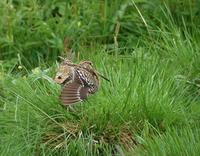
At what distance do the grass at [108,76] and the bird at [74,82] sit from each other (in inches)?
9.6

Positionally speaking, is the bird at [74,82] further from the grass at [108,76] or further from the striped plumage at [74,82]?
the grass at [108,76]

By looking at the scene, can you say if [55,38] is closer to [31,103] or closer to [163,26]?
[163,26]

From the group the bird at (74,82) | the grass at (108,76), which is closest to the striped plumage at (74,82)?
the bird at (74,82)

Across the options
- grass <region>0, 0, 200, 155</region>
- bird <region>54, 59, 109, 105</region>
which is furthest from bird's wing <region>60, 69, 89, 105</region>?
grass <region>0, 0, 200, 155</region>

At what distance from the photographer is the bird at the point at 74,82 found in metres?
4.02

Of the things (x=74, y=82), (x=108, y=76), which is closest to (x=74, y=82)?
(x=74, y=82)

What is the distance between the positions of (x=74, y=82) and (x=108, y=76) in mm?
664

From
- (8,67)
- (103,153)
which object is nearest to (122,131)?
(103,153)

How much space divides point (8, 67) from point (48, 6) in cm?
88

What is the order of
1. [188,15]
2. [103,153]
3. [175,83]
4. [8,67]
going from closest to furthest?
1. [103,153]
2. [175,83]
3. [8,67]
4. [188,15]

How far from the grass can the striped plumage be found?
0.24 m

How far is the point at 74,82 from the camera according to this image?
13.2 ft

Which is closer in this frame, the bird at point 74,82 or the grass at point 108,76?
the bird at point 74,82

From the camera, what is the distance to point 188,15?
571 cm
